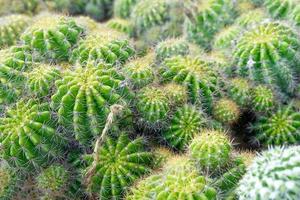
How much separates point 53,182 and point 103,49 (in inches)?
55.2

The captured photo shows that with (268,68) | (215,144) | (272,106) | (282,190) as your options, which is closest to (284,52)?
(268,68)

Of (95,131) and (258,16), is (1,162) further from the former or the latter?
(258,16)

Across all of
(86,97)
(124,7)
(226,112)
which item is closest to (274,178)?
(226,112)

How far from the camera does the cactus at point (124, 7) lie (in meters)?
6.47

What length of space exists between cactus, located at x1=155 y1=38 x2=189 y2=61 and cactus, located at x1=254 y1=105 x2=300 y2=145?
3.81ft

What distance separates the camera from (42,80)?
13.9 ft

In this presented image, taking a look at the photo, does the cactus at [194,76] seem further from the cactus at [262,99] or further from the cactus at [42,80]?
the cactus at [42,80]

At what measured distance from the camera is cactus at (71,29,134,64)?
448cm

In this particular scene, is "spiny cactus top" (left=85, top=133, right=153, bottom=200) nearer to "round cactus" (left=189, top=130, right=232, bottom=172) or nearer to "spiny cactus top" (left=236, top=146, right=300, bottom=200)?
"round cactus" (left=189, top=130, right=232, bottom=172)

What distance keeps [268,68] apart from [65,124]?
7.21 feet

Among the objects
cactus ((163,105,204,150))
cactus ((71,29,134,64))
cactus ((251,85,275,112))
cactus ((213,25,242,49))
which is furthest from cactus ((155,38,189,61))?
cactus ((251,85,275,112))

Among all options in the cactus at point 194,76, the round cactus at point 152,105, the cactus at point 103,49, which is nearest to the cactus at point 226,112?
the cactus at point 194,76

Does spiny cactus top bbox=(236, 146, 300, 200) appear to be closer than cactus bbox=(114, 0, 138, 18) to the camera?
Yes

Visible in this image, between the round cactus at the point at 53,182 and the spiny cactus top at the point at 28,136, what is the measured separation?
130 millimetres
